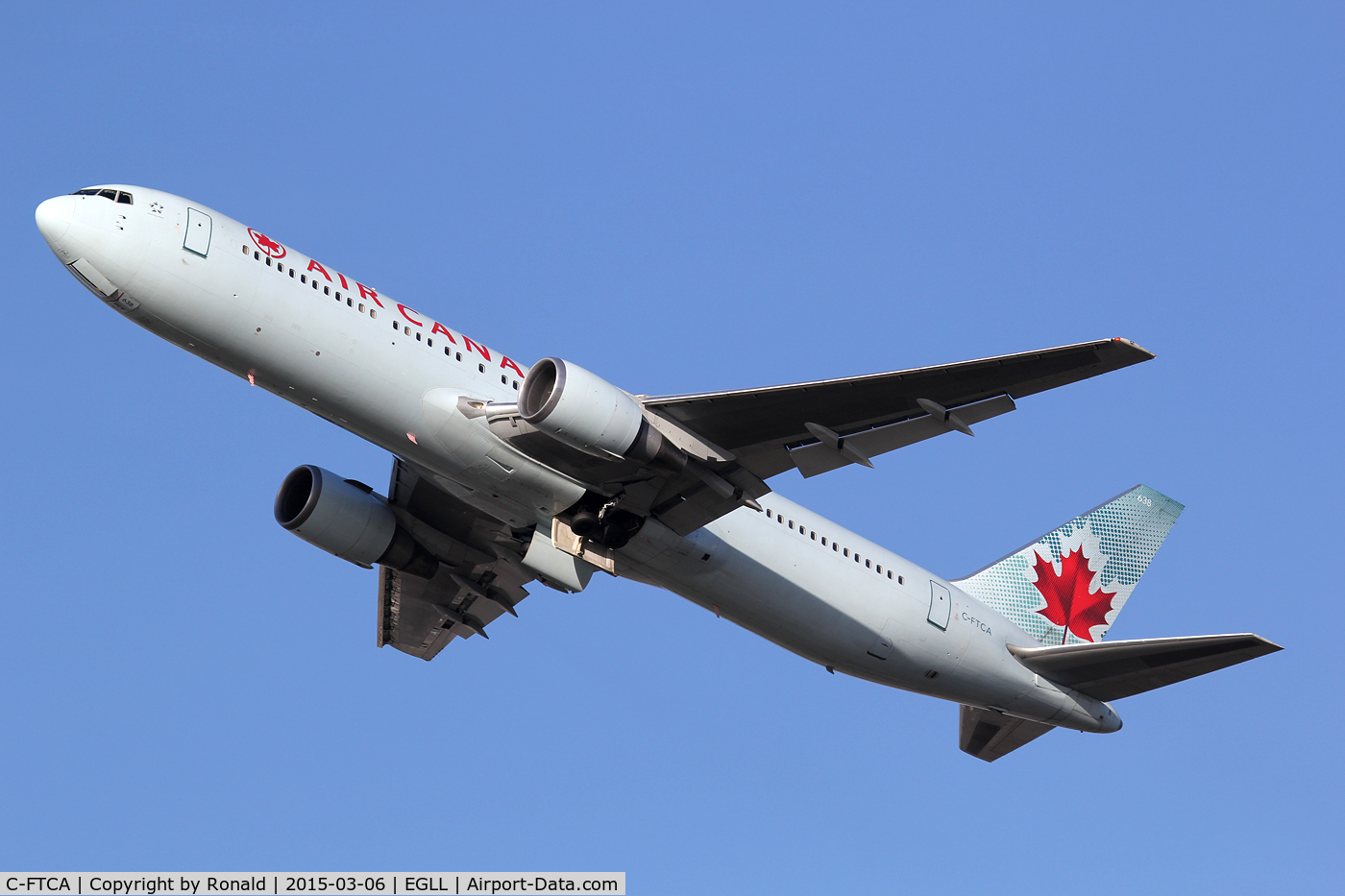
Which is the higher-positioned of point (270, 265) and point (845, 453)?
point (270, 265)

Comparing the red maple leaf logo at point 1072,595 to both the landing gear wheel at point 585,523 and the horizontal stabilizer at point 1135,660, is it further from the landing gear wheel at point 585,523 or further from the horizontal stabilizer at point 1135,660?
the landing gear wheel at point 585,523

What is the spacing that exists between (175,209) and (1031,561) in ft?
66.9

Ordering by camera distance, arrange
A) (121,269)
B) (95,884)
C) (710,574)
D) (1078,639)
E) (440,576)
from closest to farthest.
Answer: (121,269), (95,884), (710,574), (440,576), (1078,639)

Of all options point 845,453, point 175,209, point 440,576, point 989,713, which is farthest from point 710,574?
point 175,209

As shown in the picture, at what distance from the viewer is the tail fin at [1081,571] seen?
30.8 m

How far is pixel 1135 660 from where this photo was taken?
1072 inches

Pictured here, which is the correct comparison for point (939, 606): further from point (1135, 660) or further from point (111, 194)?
point (111, 194)

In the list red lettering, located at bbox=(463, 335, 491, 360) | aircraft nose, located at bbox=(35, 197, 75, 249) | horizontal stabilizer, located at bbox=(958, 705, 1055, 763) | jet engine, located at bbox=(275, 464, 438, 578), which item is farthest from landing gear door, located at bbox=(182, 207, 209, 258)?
horizontal stabilizer, located at bbox=(958, 705, 1055, 763)

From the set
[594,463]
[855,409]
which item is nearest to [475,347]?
[594,463]

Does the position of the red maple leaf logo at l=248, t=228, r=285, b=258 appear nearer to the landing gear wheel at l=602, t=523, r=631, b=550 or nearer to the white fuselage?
the white fuselage

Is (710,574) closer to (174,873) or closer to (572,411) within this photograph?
(572,411)

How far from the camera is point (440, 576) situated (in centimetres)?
2945

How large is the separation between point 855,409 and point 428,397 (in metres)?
7.16

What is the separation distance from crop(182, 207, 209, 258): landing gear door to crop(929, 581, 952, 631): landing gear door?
612 inches
